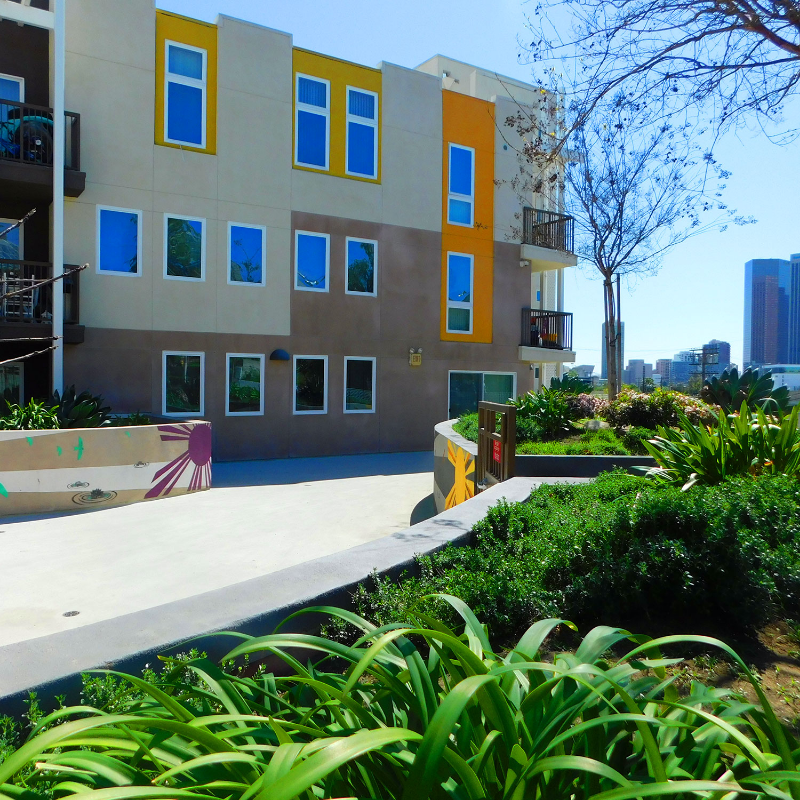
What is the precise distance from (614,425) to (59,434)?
8.33 meters

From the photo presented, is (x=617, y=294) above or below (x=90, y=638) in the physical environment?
above

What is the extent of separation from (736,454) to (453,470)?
484 centimetres

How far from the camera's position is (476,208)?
1969 centimetres

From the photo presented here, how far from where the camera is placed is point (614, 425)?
10.9 m

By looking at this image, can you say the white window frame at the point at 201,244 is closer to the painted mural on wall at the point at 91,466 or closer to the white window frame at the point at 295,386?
the white window frame at the point at 295,386

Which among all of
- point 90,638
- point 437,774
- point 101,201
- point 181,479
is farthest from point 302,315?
point 437,774

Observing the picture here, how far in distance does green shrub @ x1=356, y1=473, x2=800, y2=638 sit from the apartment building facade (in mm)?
8937

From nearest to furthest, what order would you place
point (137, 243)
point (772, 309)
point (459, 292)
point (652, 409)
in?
point (652, 409) → point (137, 243) → point (459, 292) → point (772, 309)

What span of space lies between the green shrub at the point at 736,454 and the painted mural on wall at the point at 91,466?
768 cm

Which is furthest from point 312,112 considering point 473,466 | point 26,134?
point 473,466

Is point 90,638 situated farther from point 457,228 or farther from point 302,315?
point 457,228

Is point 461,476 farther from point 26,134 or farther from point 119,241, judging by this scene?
point 26,134

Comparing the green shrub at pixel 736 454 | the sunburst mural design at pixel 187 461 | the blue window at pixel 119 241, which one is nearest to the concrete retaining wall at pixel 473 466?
the green shrub at pixel 736 454

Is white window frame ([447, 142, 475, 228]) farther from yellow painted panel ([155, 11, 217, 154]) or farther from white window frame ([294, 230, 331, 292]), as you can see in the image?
yellow painted panel ([155, 11, 217, 154])
